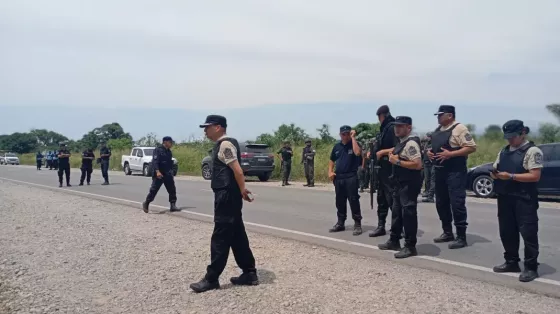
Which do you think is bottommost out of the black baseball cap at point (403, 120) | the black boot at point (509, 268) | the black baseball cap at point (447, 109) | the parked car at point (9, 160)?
the black boot at point (509, 268)

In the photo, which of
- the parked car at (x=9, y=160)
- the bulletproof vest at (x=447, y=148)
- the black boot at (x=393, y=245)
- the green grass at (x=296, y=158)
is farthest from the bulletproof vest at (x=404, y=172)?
the parked car at (x=9, y=160)

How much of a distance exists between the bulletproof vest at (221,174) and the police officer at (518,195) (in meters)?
3.07

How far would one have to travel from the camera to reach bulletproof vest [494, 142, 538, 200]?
5.73 metres

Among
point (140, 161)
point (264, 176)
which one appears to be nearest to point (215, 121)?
point (264, 176)

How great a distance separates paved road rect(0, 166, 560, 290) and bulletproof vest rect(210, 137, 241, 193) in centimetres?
266

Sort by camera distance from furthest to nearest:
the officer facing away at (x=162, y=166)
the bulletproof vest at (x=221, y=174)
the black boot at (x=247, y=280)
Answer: the officer facing away at (x=162, y=166) < the black boot at (x=247, y=280) < the bulletproof vest at (x=221, y=174)

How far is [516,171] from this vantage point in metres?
5.75

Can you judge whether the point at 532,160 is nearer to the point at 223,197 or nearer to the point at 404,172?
the point at 404,172

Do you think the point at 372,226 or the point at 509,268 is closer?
the point at 509,268

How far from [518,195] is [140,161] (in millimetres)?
26499

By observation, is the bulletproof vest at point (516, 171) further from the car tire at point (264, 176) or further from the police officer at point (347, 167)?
the car tire at point (264, 176)

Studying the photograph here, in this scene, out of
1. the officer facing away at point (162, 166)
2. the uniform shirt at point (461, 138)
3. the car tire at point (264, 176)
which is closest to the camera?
the uniform shirt at point (461, 138)

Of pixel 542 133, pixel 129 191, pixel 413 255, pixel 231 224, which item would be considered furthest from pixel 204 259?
pixel 542 133

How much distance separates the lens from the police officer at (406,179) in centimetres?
666
